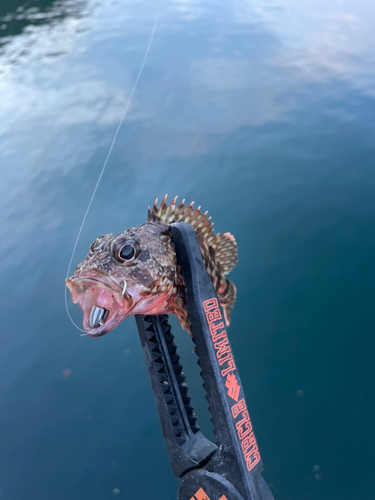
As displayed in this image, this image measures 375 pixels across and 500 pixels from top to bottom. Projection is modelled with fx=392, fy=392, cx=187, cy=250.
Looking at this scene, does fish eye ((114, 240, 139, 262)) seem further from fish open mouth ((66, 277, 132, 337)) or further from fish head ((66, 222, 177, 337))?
fish open mouth ((66, 277, 132, 337))

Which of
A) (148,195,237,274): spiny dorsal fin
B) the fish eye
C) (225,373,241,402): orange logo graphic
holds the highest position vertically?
the fish eye

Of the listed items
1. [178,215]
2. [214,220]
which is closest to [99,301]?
[178,215]

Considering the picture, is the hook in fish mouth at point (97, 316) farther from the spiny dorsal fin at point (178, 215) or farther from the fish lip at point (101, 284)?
the spiny dorsal fin at point (178, 215)

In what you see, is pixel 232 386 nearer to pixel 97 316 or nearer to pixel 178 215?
pixel 97 316

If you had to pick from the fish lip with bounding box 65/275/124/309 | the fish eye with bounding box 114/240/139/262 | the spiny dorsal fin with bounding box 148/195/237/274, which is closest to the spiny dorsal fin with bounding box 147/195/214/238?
the spiny dorsal fin with bounding box 148/195/237/274

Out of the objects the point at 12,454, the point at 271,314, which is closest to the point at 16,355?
the point at 12,454

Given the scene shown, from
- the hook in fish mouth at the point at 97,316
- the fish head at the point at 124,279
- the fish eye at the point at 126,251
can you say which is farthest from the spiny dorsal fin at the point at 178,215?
the hook in fish mouth at the point at 97,316

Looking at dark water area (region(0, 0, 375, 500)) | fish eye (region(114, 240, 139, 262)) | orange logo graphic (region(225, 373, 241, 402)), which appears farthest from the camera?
dark water area (region(0, 0, 375, 500))

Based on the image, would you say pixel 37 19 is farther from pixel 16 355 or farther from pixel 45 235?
pixel 16 355
